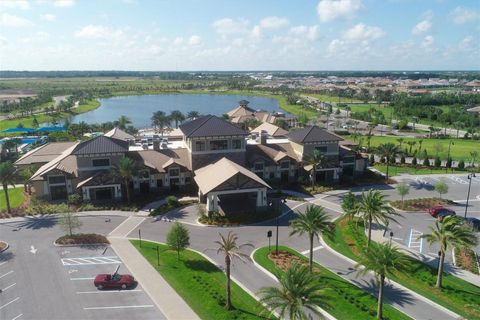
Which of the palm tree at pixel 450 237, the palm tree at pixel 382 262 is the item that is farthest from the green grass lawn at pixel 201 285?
the palm tree at pixel 450 237

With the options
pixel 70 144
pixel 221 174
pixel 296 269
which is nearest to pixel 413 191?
pixel 221 174

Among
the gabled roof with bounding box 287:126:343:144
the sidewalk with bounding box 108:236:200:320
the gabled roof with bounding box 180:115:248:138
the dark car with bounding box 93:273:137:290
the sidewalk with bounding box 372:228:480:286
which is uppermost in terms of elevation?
the gabled roof with bounding box 180:115:248:138

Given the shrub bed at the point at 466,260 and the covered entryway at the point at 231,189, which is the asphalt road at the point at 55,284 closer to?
the covered entryway at the point at 231,189

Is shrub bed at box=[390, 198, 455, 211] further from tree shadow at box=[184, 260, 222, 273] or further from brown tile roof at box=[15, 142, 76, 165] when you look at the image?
brown tile roof at box=[15, 142, 76, 165]

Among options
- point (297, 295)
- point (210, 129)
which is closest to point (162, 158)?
point (210, 129)

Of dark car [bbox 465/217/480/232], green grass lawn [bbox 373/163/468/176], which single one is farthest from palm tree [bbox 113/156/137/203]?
green grass lawn [bbox 373/163/468/176]

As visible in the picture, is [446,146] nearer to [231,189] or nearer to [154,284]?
[231,189]
